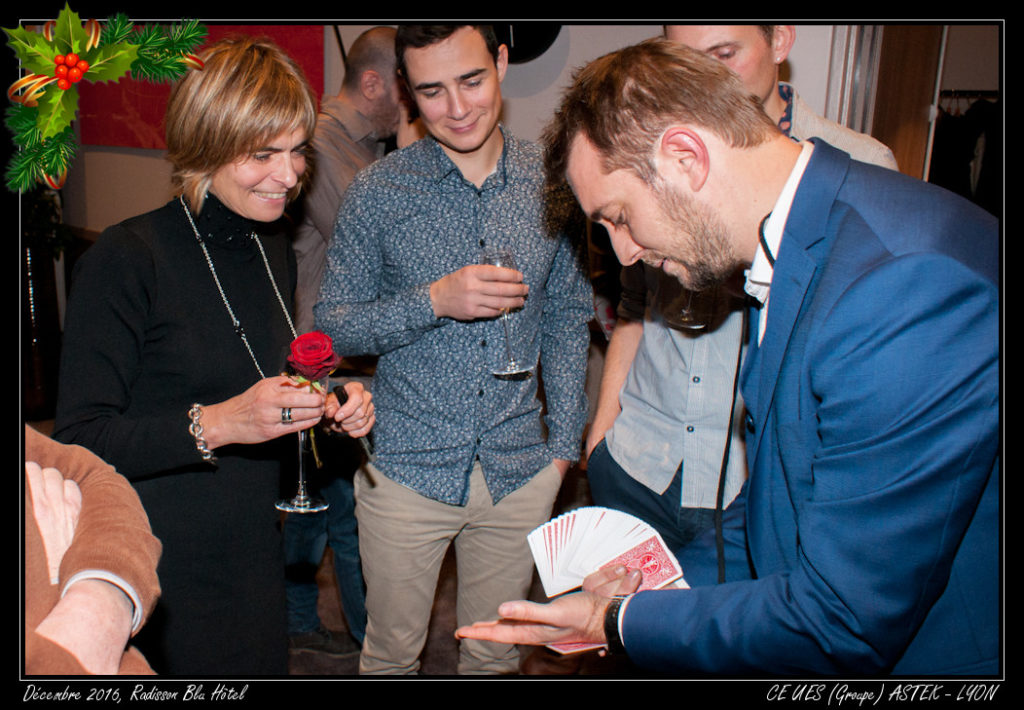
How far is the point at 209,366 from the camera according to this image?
158cm

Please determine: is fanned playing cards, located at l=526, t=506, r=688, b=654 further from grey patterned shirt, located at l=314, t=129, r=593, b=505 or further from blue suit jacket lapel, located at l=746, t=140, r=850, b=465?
blue suit jacket lapel, located at l=746, t=140, r=850, b=465

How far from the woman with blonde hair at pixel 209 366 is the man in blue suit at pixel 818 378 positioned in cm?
64

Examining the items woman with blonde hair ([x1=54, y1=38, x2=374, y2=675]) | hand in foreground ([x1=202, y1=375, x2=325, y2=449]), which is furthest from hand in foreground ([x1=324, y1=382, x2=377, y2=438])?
hand in foreground ([x1=202, y1=375, x2=325, y2=449])

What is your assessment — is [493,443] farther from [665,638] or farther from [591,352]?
[591,352]

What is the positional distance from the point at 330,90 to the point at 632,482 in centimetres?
338

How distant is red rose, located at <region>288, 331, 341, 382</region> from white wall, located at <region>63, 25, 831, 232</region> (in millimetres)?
1955

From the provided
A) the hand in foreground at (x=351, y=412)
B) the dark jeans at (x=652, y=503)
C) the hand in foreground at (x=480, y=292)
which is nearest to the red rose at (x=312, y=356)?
the hand in foreground at (x=351, y=412)

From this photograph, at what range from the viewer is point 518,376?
2062 millimetres

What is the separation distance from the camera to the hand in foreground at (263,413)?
1456 millimetres

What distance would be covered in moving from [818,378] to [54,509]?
1213mm

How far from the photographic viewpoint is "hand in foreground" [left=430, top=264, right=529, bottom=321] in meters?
1.83

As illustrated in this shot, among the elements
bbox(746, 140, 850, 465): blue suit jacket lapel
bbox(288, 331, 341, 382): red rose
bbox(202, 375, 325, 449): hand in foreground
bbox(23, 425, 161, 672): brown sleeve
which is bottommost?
bbox(23, 425, 161, 672): brown sleeve

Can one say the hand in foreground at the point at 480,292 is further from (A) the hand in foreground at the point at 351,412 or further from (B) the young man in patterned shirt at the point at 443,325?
(A) the hand in foreground at the point at 351,412

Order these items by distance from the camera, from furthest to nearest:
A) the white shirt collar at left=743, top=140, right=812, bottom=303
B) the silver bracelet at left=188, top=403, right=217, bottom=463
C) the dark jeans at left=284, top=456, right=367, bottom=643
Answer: the dark jeans at left=284, top=456, right=367, bottom=643
the silver bracelet at left=188, top=403, right=217, bottom=463
the white shirt collar at left=743, top=140, right=812, bottom=303
